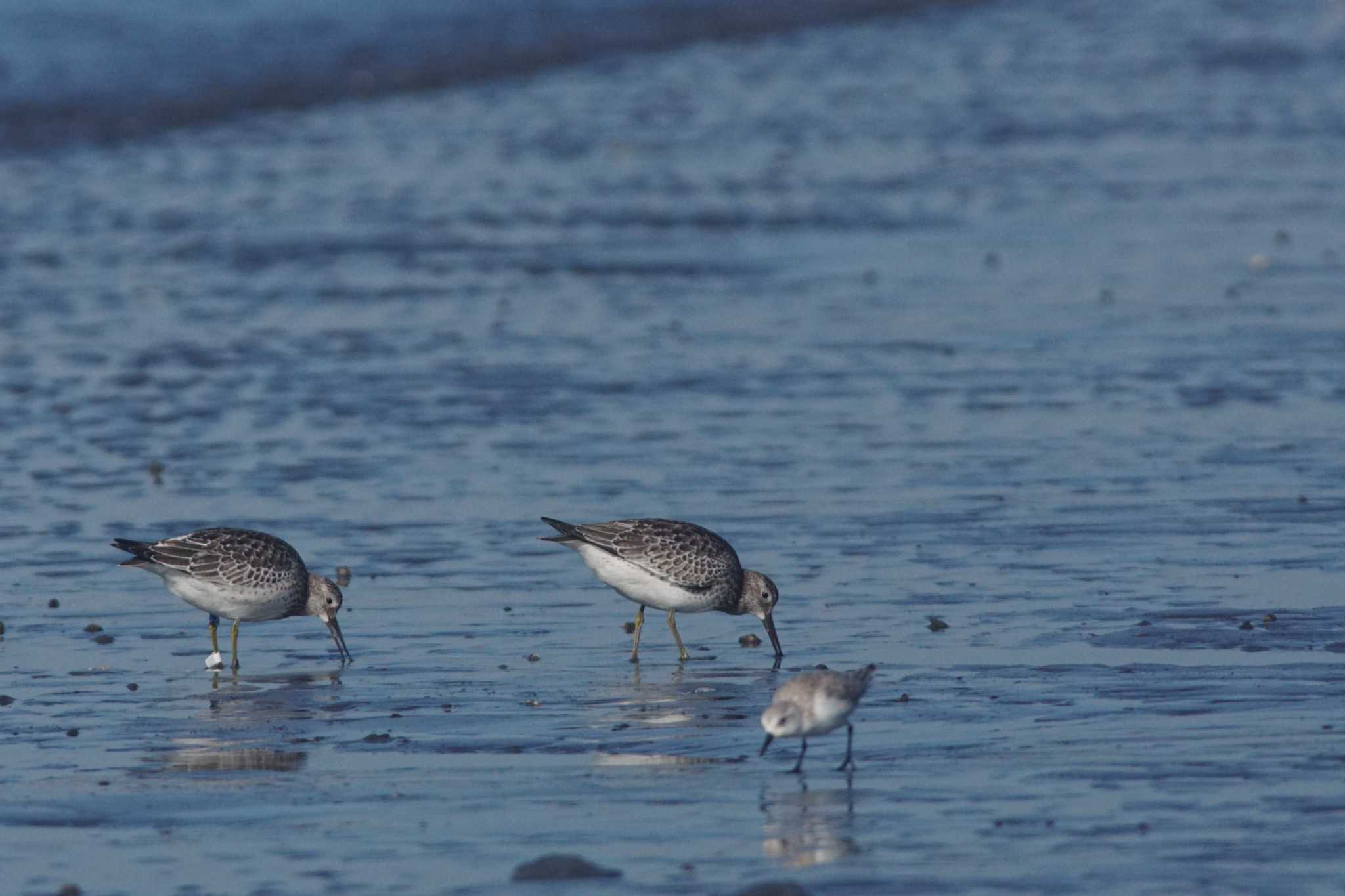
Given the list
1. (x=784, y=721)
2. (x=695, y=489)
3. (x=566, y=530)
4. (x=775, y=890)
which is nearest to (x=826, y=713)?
(x=784, y=721)

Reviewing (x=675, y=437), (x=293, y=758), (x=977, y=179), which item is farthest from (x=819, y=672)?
(x=977, y=179)

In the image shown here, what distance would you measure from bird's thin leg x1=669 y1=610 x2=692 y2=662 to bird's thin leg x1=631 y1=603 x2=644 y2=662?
0.15 metres

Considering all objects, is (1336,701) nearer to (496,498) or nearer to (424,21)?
(496,498)

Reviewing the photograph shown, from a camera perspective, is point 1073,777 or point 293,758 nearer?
point 1073,777

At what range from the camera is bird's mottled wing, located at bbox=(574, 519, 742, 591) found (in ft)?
39.2

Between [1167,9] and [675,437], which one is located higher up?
[1167,9]

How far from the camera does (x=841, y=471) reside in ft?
50.4

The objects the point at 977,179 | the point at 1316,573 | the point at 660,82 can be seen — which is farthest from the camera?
the point at 660,82

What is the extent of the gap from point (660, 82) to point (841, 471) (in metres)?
23.7

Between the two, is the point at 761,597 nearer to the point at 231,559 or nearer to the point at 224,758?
the point at 231,559

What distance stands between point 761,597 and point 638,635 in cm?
64

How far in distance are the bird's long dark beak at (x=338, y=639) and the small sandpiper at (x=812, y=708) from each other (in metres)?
2.85

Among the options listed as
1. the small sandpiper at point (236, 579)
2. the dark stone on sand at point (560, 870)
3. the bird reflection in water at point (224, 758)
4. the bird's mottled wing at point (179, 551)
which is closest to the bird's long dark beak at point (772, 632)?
the small sandpiper at point (236, 579)

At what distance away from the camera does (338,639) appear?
11773mm
